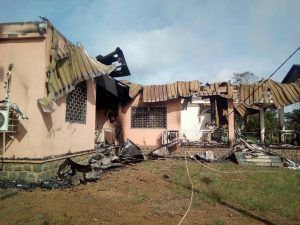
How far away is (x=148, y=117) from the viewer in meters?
17.8

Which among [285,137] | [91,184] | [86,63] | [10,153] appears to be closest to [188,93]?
[285,137]

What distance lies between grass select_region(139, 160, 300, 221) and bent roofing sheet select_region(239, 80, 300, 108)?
6.63 metres

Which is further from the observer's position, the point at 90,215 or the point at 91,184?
the point at 91,184

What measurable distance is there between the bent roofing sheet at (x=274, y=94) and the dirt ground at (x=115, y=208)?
10.6m

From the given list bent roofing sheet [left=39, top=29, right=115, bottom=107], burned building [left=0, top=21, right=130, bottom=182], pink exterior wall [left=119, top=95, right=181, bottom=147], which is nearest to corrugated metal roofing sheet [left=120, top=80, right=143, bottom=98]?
pink exterior wall [left=119, top=95, right=181, bottom=147]

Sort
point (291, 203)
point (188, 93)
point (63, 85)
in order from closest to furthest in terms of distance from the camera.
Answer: point (291, 203)
point (63, 85)
point (188, 93)

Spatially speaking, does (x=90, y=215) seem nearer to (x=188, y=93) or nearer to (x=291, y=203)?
(x=291, y=203)

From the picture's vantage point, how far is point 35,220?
15.8 feet

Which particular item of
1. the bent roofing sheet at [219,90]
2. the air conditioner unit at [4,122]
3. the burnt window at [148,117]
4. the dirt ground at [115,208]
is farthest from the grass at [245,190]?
the burnt window at [148,117]

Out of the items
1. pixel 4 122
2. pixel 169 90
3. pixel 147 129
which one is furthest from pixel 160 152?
pixel 4 122

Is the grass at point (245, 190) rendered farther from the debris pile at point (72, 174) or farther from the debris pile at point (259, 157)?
the debris pile at point (259, 157)

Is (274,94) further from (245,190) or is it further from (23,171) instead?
(23,171)

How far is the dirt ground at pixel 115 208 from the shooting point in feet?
16.3

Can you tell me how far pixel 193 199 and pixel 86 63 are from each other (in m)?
5.26
